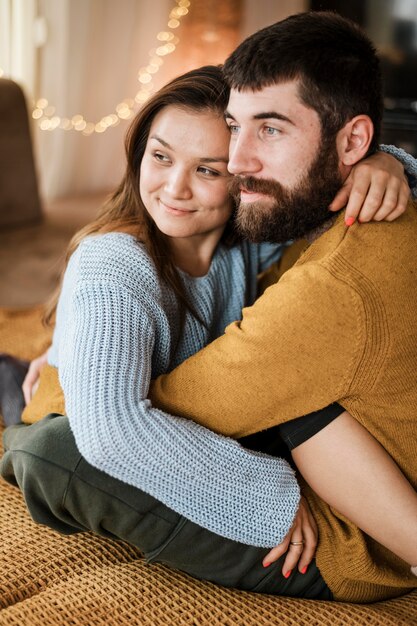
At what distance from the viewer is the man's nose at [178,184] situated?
1323mm

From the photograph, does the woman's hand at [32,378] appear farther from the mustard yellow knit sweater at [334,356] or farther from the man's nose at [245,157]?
the man's nose at [245,157]

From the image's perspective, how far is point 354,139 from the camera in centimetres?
125

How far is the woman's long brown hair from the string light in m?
2.68

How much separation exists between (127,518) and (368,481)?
37cm

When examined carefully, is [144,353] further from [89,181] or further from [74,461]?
[89,181]

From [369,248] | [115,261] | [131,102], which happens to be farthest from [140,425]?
[131,102]

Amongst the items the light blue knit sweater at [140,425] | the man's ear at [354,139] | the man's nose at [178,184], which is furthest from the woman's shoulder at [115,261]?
the man's ear at [354,139]

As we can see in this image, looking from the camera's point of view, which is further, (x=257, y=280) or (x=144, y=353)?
(x=257, y=280)

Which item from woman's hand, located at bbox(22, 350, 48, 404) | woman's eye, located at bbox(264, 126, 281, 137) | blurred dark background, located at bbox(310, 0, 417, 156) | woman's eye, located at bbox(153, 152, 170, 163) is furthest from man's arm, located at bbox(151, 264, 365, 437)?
blurred dark background, located at bbox(310, 0, 417, 156)

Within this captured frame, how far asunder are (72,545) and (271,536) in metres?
Result: 0.33

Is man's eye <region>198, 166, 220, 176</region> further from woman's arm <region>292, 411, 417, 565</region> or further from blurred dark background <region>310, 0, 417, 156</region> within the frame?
blurred dark background <region>310, 0, 417, 156</region>

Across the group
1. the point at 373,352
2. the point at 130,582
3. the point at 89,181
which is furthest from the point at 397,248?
the point at 89,181

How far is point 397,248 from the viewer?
113 cm

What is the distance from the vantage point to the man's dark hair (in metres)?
Result: 1.20
